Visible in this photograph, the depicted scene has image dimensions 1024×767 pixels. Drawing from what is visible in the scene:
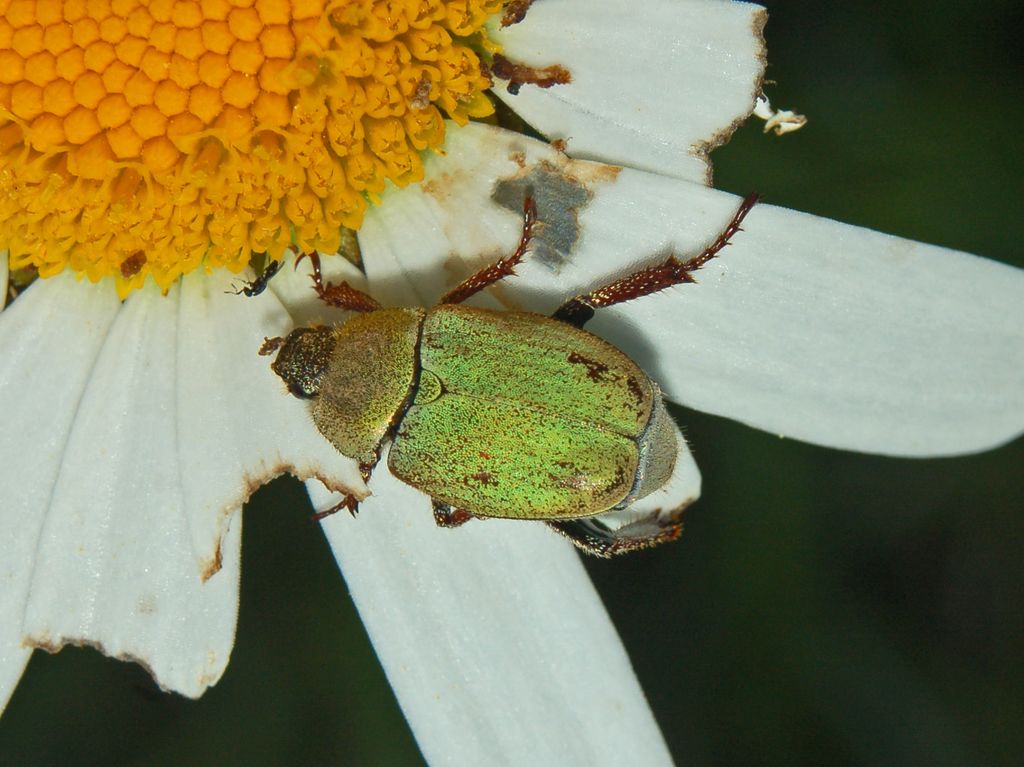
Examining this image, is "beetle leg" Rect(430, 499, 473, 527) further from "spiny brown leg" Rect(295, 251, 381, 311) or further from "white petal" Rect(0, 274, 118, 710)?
"white petal" Rect(0, 274, 118, 710)

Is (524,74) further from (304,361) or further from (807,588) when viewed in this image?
(807,588)

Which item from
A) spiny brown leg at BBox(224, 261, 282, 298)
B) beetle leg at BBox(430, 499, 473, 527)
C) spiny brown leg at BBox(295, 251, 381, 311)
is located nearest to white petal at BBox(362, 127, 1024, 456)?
spiny brown leg at BBox(295, 251, 381, 311)

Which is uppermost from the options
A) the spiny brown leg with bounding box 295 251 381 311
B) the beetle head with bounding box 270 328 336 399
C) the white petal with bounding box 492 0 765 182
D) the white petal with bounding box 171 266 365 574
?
the white petal with bounding box 492 0 765 182

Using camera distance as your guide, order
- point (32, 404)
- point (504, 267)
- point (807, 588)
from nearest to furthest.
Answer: point (504, 267)
point (32, 404)
point (807, 588)

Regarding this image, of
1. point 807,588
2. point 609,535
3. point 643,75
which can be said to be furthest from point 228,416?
point 807,588

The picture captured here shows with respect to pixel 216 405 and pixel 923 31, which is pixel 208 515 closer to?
pixel 216 405

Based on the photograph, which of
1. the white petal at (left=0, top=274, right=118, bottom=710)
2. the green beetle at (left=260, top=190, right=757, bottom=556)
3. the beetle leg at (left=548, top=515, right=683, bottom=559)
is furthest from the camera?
the white petal at (left=0, top=274, right=118, bottom=710)

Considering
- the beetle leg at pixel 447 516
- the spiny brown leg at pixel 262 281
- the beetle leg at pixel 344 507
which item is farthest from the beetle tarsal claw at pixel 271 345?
the beetle leg at pixel 447 516
